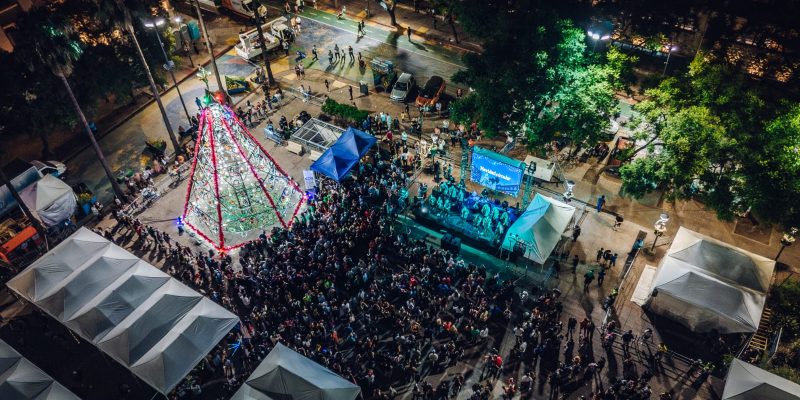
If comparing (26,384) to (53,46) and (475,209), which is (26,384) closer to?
(53,46)

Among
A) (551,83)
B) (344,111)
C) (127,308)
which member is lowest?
(127,308)

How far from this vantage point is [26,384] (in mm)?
20766

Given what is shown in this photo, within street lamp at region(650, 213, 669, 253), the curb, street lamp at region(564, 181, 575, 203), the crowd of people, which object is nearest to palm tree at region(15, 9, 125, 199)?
the crowd of people

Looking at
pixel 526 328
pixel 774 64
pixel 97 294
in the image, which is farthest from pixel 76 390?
pixel 774 64

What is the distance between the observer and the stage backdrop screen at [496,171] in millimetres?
29125

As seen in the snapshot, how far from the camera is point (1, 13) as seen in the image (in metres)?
37.3

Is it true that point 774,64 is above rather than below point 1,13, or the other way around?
below

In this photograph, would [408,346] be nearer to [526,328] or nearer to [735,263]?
[526,328]

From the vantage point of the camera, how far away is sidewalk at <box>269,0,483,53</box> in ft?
152

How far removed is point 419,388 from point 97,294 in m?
15.3

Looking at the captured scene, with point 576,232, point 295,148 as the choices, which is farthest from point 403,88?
point 576,232

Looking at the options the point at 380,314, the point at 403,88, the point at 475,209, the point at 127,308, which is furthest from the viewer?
the point at 403,88

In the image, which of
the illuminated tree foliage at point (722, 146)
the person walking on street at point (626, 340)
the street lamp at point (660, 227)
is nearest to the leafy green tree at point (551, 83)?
the illuminated tree foliage at point (722, 146)

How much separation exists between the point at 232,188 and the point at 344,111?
40.2 feet
